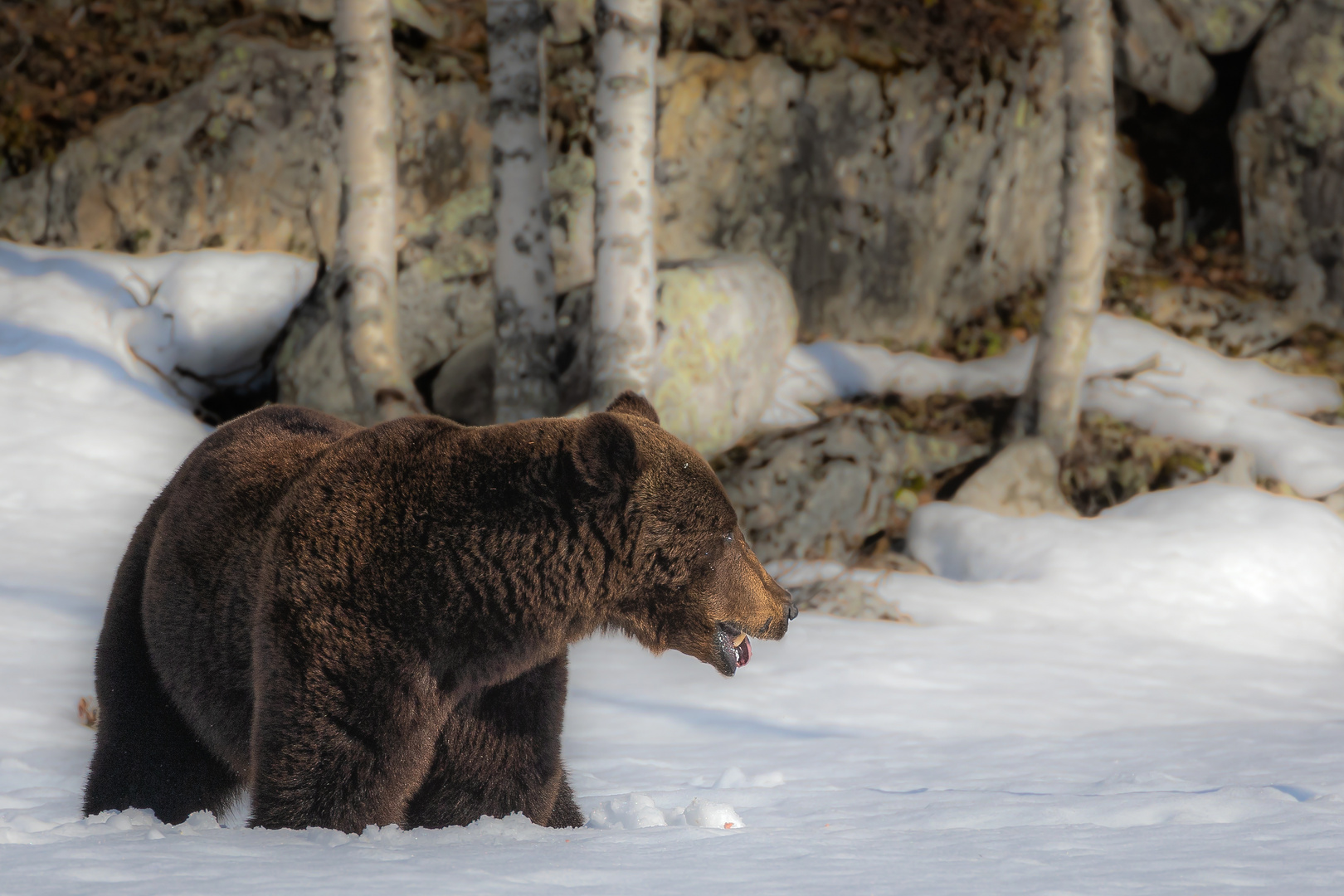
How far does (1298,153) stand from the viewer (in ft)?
36.4

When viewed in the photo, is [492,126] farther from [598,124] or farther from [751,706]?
[751,706]

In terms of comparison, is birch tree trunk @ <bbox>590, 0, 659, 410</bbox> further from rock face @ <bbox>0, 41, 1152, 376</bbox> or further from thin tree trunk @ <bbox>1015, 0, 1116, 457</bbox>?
thin tree trunk @ <bbox>1015, 0, 1116, 457</bbox>

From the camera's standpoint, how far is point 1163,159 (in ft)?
39.3

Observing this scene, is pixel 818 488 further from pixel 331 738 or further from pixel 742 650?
pixel 331 738

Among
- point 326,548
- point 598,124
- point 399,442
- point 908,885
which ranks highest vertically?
point 598,124

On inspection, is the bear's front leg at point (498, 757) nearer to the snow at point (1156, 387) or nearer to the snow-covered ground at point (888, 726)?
the snow-covered ground at point (888, 726)

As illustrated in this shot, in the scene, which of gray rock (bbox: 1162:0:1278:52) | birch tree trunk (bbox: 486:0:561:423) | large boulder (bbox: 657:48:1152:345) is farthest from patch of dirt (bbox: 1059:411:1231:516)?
gray rock (bbox: 1162:0:1278:52)

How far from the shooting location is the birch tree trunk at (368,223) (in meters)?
7.80

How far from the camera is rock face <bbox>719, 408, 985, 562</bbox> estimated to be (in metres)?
8.22

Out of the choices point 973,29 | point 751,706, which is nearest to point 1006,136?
point 973,29

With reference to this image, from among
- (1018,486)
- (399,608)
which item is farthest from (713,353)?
(399,608)

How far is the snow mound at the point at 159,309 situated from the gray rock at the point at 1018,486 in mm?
5596

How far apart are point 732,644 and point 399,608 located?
97cm

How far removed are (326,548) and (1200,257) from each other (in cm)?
1078
